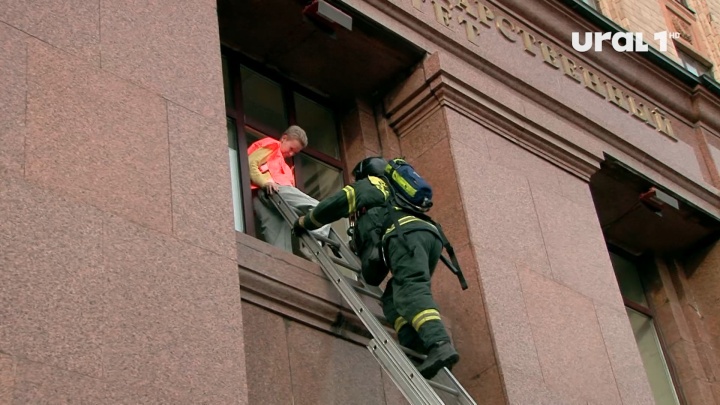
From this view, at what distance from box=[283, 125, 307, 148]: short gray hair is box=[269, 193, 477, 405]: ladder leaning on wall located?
37.0 inches

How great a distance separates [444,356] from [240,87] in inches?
174

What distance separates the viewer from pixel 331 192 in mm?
13867

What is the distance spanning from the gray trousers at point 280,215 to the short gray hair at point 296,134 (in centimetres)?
61

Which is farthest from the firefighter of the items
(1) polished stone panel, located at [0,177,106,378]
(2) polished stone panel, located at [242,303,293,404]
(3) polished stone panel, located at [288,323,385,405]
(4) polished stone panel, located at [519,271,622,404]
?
(1) polished stone panel, located at [0,177,106,378]

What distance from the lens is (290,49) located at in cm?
1402

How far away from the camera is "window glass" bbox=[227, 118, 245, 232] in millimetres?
12320

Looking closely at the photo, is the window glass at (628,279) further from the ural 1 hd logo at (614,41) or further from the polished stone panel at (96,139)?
the polished stone panel at (96,139)

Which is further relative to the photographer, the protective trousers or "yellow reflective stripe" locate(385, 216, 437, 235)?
"yellow reflective stripe" locate(385, 216, 437, 235)

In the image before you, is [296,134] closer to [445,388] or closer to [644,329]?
[445,388]

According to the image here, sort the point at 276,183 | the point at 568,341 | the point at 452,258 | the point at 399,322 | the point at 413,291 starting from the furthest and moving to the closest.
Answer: the point at 568,341 < the point at 276,183 < the point at 452,258 < the point at 399,322 < the point at 413,291

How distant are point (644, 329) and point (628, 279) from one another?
2.51 feet

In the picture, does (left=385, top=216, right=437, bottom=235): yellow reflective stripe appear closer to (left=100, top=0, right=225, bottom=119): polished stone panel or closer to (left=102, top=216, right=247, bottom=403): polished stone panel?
(left=100, top=0, right=225, bottom=119): polished stone panel

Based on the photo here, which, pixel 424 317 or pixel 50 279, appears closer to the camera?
pixel 50 279

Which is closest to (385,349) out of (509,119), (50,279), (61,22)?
(50,279)
